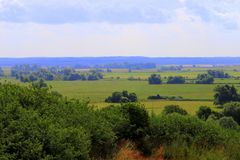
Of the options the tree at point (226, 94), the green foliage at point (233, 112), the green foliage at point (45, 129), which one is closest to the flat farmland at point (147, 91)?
the tree at point (226, 94)

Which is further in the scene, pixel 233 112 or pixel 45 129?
pixel 233 112

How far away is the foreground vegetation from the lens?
11992mm

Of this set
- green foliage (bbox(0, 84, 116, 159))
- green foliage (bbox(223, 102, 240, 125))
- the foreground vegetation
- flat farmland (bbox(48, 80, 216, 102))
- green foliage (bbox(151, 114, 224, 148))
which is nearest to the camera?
green foliage (bbox(0, 84, 116, 159))

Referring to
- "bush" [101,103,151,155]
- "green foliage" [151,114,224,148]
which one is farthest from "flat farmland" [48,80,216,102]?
"bush" [101,103,151,155]

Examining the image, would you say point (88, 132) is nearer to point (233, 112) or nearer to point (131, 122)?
point (131, 122)

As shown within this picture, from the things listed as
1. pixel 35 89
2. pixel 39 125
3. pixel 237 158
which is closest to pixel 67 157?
pixel 39 125

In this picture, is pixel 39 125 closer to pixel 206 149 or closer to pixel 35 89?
pixel 35 89

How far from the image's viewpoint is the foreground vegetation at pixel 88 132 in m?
12.0

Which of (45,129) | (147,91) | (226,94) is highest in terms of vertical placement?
(45,129)

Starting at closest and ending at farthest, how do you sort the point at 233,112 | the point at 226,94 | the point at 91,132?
the point at 91,132 < the point at 233,112 < the point at 226,94

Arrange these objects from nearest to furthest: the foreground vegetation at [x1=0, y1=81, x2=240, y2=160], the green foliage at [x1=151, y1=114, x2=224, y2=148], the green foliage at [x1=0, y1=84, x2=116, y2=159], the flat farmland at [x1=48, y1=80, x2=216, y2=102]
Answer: the green foliage at [x1=0, y1=84, x2=116, y2=159]
the foreground vegetation at [x1=0, y1=81, x2=240, y2=160]
the green foliage at [x1=151, y1=114, x2=224, y2=148]
the flat farmland at [x1=48, y1=80, x2=216, y2=102]

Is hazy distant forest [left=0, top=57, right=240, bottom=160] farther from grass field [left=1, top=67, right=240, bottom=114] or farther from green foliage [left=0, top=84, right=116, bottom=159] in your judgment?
grass field [left=1, top=67, right=240, bottom=114]

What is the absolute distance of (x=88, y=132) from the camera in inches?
583

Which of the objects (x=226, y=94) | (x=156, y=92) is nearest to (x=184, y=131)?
(x=226, y=94)
